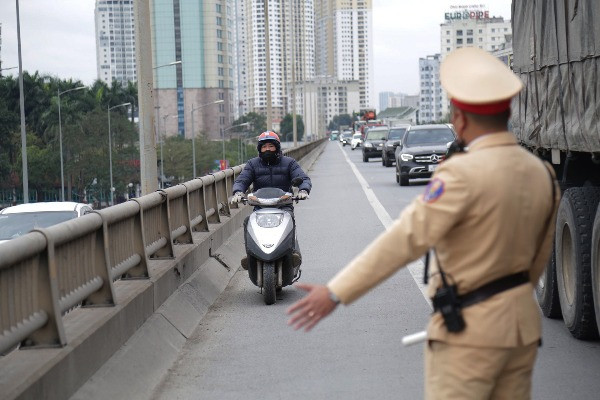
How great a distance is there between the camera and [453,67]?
412cm

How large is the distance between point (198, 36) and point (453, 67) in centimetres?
17810

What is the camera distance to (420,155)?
3406cm

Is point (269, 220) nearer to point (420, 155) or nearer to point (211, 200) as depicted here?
point (211, 200)

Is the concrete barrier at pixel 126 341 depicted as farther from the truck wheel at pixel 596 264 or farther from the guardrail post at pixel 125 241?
the truck wheel at pixel 596 264

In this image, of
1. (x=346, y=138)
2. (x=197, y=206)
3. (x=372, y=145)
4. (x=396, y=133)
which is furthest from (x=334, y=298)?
(x=346, y=138)

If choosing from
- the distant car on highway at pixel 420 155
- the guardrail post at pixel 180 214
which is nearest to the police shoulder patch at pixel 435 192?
the guardrail post at pixel 180 214

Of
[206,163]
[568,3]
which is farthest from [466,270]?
[206,163]

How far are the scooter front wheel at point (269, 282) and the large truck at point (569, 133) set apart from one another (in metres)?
2.66

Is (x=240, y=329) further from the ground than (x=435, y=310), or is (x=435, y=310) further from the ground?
(x=435, y=310)

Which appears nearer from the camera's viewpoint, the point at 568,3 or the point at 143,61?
the point at 568,3

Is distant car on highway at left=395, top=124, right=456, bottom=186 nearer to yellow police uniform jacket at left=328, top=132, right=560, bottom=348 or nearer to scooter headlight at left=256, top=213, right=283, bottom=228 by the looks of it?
scooter headlight at left=256, top=213, right=283, bottom=228

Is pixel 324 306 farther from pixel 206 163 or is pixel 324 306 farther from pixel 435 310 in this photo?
pixel 206 163

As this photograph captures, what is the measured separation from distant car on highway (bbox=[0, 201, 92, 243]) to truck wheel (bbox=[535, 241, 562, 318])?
1254 centimetres

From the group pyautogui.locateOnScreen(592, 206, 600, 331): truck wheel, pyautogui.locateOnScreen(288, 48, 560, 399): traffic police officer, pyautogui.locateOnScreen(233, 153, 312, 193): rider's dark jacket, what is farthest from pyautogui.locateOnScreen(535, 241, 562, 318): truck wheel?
pyautogui.locateOnScreen(288, 48, 560, 399): traffic police officer
